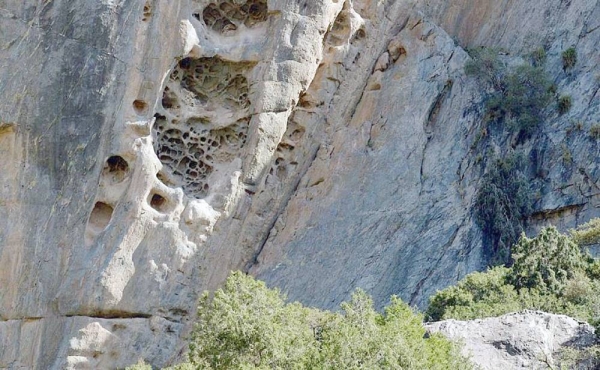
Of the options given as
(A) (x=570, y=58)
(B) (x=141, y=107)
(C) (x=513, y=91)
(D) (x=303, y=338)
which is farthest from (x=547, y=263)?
(B) (x=141, y=107)

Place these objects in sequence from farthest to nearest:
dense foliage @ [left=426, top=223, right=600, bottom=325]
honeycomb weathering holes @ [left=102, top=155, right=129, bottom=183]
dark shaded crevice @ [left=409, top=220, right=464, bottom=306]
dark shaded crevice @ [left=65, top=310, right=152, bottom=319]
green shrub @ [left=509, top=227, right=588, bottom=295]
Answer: honeycomb weathering holes @ [left=102, top=155, right=129, bottom=183]
dark shaded crevice @ [left=65, top=310, right=152, bottom=319]
dark shaded crevice @ [left=409, top=220, right=464, bottom=306]
green shrub @ [left=509, top=227, right=588, bottom=295]
dense foliage @ [left=426, top=223, right=600, bottom=325]

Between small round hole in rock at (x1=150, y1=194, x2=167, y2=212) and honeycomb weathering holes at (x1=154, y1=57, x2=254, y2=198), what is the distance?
0.53 meters

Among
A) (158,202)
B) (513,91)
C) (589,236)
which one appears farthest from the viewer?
(513,91)

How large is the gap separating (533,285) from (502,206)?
11.2 ft

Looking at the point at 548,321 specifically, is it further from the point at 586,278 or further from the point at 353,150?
the point at 353,150

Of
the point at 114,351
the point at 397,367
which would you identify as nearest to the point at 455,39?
the point at 114,351

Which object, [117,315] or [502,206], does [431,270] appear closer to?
[502,206]

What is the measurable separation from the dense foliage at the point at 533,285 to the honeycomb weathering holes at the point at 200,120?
20.9 feet

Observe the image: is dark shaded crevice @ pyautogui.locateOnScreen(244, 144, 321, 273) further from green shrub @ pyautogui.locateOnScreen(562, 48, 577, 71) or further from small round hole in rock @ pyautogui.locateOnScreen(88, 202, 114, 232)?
green shrub @ pyautogui.locateOnScreen(562, 48, 577, 71)

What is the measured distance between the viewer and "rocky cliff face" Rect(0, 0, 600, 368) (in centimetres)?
2542

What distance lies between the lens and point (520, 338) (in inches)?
715

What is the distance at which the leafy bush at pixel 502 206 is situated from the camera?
25703 mm

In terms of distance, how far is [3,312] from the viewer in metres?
Answer: 25.4

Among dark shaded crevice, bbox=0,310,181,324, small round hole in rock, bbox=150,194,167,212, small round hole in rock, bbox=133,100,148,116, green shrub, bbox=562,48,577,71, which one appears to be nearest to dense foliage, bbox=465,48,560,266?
green shrub, bbox=562,48,577,71
